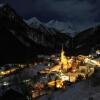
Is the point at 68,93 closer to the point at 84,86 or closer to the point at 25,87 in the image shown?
the point at 84,86

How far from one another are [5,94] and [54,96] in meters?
25.9

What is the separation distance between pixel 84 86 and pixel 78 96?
308cm

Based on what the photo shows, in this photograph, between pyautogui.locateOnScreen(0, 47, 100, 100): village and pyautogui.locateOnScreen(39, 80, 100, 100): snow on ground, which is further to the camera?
pyautogui.locateOnScreen(0, 47, 100, 100): village

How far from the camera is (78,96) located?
30016 mm

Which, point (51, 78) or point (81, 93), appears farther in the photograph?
point (51, 78)

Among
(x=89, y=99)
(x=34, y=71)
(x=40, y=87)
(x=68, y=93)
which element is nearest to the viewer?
(x=89, y=99)

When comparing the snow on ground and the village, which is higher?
the snow on ground

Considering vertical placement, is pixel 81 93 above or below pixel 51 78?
above

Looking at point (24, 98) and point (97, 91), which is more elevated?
point (97, 91)

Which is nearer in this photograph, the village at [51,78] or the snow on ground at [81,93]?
the snow on ground at [81,93]

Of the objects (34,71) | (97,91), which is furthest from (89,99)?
(34,71)

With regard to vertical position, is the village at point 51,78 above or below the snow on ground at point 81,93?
below

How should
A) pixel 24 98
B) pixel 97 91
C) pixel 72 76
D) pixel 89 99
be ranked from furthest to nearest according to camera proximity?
1. pixel 72 76
2. pixel 24 98
3. pixel 97 91
4. pixel 89 99

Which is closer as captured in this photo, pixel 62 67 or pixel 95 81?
pixel 95 81
